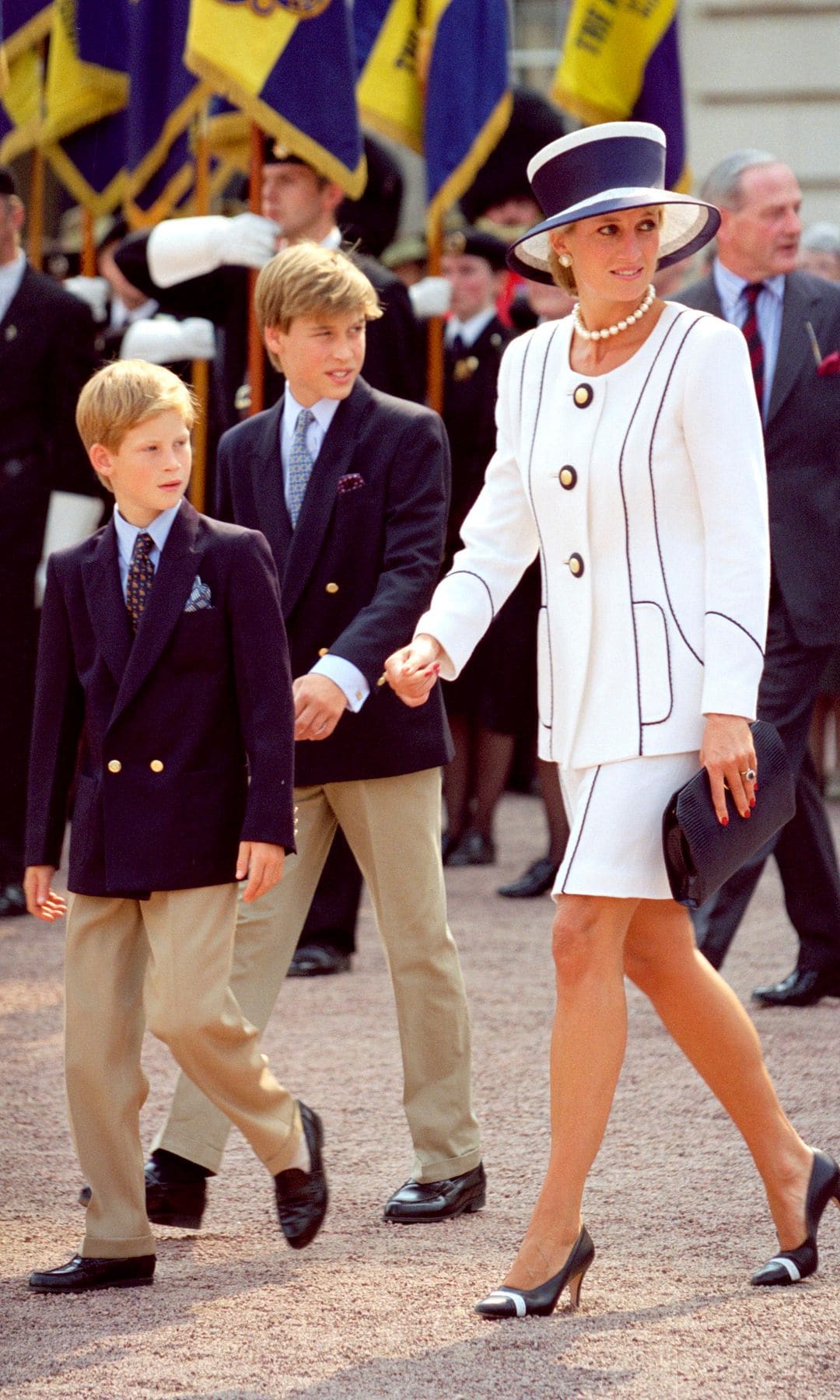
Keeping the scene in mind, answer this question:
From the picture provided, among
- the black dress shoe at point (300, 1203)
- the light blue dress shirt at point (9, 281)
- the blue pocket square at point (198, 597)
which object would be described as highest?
the light blue dress shirt at point (9, 281)

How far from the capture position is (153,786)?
358 cm

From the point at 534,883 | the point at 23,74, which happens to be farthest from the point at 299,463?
the point at 23,74

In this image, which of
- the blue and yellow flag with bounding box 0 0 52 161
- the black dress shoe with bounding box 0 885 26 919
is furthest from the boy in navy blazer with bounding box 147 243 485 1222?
the blue and yellow flag with bounding box 0 0 52 161

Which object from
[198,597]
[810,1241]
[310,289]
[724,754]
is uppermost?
[310,289]

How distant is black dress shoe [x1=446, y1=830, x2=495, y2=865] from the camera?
826 centimetres

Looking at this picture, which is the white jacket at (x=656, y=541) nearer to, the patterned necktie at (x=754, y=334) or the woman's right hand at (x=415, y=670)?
the woman's right hand at (x=415, y=670)

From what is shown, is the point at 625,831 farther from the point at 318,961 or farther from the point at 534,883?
the point at 534,883

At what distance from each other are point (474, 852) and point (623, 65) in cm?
284

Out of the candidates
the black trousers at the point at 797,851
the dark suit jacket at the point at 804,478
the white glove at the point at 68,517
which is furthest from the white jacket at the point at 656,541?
the white glove at the point at 68,517

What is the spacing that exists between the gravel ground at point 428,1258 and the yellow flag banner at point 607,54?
3.83m

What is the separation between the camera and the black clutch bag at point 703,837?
333cm

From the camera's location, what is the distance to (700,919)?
5.70m

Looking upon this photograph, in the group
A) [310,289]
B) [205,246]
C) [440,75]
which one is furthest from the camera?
[440,75]

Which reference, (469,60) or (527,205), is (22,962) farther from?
(527,205)
